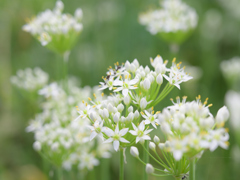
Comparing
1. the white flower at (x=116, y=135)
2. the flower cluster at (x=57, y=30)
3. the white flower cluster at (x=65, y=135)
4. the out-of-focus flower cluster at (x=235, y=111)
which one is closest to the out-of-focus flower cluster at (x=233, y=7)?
the out-of-focus flower cluster at (x=235, y=111)

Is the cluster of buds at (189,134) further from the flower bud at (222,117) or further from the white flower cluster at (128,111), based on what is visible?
the white flower cluster at (128,111)

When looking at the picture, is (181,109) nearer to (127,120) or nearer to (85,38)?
(127,120)

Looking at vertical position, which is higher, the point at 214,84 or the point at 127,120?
the point at 214,84

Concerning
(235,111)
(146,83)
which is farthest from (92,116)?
(235,111)

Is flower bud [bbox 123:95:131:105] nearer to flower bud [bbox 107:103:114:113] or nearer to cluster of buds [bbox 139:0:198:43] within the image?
flower bud [bbox 107:103:114:113]

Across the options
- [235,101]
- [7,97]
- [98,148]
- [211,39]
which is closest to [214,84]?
[211,39]

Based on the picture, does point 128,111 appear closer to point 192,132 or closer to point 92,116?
point 92,116
